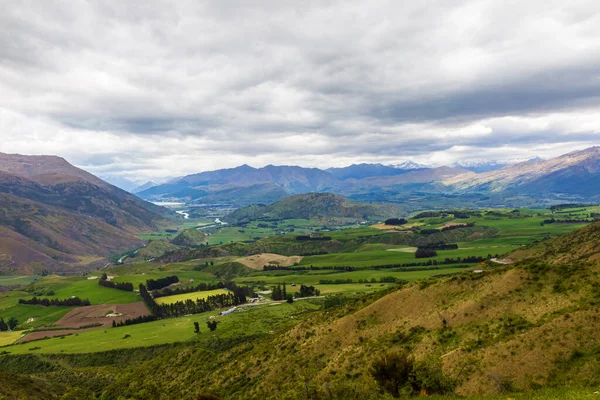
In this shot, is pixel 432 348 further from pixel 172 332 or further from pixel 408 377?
pixel 172 332

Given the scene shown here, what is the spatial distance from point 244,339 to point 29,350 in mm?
112865

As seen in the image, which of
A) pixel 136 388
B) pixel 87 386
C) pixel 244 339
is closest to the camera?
pixel 136 388

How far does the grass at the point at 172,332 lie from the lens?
135 meters

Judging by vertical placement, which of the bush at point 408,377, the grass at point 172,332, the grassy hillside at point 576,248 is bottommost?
the grass at point 172,332

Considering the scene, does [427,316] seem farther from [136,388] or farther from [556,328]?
[136,388]

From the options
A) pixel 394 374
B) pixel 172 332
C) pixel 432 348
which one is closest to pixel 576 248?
pixel 432 348

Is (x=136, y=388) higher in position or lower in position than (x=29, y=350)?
higher

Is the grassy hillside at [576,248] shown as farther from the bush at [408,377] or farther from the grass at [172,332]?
the bush at [408,377]

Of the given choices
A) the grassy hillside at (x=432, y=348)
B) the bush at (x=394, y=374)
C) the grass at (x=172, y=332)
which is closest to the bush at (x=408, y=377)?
the bush at (x=394, y=374)

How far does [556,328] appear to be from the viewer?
49.2m

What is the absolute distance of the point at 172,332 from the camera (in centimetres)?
15675

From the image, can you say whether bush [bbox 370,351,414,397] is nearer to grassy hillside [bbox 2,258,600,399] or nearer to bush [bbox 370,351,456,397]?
bush [bbox 370,351,456,397]

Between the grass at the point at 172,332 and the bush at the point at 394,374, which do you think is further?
the grass at the point at 172,332

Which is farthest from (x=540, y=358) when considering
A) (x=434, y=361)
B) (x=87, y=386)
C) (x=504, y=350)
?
(x=87, y=386)
